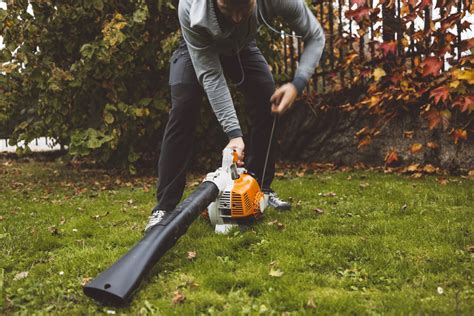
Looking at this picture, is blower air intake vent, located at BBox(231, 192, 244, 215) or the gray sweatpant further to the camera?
the gray sweatpant

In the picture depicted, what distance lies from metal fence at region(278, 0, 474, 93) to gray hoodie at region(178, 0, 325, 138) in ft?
7.09

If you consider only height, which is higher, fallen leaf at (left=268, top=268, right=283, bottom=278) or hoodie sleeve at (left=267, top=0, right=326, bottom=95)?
hoodie sleeve at (left=267, top=0, right=326, bottom=95)

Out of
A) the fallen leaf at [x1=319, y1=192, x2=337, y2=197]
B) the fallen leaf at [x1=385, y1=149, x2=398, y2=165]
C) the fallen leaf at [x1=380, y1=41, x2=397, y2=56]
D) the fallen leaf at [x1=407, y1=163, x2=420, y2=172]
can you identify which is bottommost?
the fallen leaf at [x1=407, y1=163, x2=420, y2=172]

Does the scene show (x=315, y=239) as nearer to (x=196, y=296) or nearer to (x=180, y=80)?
(x=196, y=296)

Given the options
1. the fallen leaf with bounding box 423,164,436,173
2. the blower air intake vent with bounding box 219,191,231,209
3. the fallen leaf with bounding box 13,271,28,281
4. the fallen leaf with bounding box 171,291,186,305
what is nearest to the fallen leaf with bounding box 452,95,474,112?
the fallen leaf with bounding box 423,164,436,173

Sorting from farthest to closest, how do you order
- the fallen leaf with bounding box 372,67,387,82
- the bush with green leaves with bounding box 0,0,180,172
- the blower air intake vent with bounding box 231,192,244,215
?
1. the bush with green leaves with bounding box 0,0,180,172
2. the fallen leaf with bounding box 372,67,387,82
3. the blower air intake vent with bounding box 231,192,244,215

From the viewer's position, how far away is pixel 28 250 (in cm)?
276

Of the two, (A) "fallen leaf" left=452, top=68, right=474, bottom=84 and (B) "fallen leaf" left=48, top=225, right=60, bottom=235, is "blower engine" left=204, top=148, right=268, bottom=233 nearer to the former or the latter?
(B) "fallen leaf" left=48, top=225, right=60, bottom=235

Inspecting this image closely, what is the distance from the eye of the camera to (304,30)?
2.74 metres

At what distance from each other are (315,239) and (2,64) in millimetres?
3970

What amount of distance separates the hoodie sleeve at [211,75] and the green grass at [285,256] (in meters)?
0.66

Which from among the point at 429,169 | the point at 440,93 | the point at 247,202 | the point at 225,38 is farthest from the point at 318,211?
the point at 429,169

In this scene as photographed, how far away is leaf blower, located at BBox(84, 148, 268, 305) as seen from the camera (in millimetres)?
1971

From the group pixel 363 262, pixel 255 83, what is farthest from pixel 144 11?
pixel 363 262
